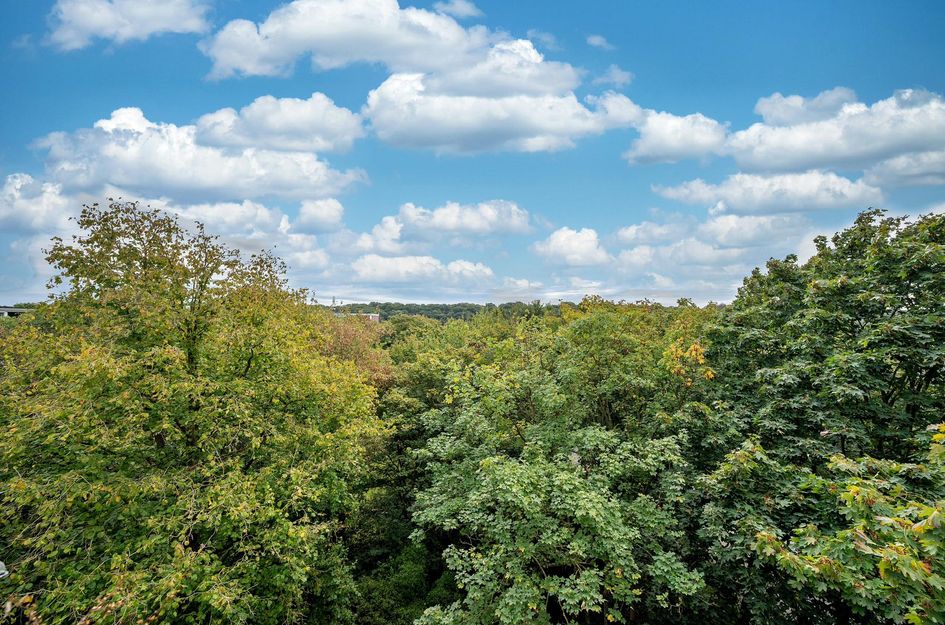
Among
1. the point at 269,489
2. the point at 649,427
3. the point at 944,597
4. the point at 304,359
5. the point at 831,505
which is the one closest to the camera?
the point at 944,597

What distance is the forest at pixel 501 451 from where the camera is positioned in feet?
33.7

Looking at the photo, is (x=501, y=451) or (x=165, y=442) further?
(x=501, y=451)

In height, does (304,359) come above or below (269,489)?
above

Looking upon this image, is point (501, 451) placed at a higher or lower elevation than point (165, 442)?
lower

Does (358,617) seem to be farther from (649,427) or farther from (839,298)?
(839,298)

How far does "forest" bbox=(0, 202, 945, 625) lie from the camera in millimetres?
10266

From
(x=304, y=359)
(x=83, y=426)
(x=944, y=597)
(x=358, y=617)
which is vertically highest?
(x=304, y=359)

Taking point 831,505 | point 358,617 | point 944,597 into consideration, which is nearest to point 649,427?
point 831,505

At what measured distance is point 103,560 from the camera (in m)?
10.6

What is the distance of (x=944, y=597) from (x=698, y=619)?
8.77 m

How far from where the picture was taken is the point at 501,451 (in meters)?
16.8

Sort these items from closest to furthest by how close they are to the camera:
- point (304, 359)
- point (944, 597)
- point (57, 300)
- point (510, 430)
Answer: point (944, 597) < point (57, 300) < point (304, 359) < point (510, 430)

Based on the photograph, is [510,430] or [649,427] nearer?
[649,427]

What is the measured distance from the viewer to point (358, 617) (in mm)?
16266
